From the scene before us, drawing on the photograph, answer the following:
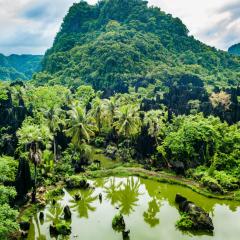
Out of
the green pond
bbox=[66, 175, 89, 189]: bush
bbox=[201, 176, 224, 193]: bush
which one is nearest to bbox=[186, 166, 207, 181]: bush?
bbox=[201, 176, 224, 193]: bush

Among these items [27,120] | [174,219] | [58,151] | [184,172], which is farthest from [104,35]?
[174,219]

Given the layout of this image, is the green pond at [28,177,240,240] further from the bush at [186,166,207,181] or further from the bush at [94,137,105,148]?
the bush at [94,137,105,148]

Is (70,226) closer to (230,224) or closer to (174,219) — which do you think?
(174,219)

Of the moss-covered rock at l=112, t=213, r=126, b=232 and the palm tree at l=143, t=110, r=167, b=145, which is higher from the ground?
the palm tree at l=143, t=110, r=167, b=145

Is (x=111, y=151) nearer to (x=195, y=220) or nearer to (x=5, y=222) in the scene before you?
(x=195, y=220)

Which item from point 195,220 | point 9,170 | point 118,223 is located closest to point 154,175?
point 195,220

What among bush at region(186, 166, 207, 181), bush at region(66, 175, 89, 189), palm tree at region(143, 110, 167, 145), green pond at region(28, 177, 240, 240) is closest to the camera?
green pond at region(28, 177, 240, 240)

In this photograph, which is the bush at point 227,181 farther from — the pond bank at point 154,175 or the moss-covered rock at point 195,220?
the moss-covered rock at point 195,220
